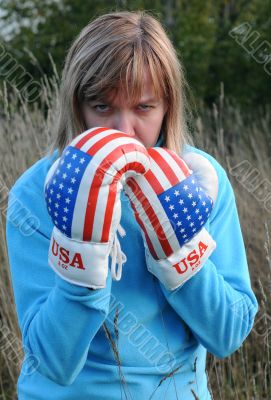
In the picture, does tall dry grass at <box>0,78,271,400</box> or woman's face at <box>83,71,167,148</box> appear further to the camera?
tall dry grass at <box>0,78,271,400</box>

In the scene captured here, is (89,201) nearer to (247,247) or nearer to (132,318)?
(132,318)

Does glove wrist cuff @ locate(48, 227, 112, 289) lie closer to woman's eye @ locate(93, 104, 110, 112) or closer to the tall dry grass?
woman's eye @ locate(93, 104, 110, 112)

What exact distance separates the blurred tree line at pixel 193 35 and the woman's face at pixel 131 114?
4.35m

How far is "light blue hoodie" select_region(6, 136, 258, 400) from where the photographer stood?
3.99ft

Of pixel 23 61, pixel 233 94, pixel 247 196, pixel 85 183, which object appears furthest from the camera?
pixel 233 94

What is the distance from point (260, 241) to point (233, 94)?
4007 mm

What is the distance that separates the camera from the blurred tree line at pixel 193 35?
576 centimetres

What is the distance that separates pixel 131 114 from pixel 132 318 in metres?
0.42

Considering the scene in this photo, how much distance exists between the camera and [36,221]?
4.41 ft

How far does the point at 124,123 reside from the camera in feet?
4.01

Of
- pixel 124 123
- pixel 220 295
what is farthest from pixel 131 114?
pixel 220 295

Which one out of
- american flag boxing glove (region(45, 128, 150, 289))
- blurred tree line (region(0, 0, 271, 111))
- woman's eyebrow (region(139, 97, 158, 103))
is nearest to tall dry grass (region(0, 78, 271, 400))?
A: woman's eyebrow (region(139, 97, 158, 103))

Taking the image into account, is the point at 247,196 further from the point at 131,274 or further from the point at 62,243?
the point at 62,243

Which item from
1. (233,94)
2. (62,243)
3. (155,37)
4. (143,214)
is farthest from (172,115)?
(233,94)
